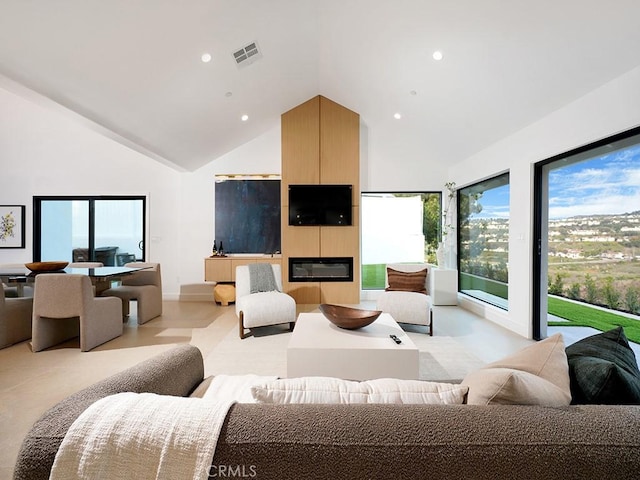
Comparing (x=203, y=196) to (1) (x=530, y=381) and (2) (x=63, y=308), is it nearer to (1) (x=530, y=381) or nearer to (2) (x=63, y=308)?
(2) (x=63, y=308)

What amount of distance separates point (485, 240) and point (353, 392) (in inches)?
191

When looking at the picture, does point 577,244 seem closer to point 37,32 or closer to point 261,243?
point 261,243

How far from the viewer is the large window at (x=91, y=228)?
6480mm

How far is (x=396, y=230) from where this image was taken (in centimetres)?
651

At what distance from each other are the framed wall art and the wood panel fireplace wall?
204 inches

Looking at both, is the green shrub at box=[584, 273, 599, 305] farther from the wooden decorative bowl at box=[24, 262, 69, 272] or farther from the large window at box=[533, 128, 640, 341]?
the wooden decorative bowl at box=[24, 262, 69, 272]

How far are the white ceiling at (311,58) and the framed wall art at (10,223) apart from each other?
375 centimetres

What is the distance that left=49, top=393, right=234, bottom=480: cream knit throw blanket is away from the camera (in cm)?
74

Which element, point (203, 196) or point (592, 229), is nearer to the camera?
point (592, 229)

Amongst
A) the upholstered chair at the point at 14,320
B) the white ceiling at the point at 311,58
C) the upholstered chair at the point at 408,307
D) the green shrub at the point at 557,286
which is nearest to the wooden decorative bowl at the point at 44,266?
the upholstered chair at the point at 14,320

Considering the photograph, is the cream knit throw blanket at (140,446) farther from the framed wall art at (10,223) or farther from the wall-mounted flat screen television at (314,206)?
the framed wall art at (10,223)

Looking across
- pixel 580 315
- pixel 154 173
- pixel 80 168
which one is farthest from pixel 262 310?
pixel 80 168

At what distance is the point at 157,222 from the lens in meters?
6.43

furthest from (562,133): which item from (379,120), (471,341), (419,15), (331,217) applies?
(331,217)
